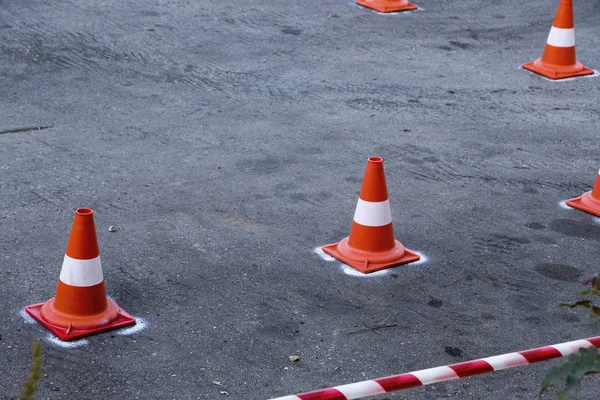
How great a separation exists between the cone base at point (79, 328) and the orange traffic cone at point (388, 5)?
297 inches

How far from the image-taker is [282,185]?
24.1 ft

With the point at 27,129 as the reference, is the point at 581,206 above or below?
above

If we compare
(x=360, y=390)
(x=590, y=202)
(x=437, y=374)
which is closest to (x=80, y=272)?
(x=360, y=390)

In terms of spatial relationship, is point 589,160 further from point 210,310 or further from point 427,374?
point 427,374

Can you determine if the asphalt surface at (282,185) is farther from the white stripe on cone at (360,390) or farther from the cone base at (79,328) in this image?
the white stripe on cone at (360,390)

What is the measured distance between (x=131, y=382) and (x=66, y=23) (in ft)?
23.2

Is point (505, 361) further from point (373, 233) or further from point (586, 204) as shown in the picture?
point (586, 204)

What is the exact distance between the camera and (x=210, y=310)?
557cm

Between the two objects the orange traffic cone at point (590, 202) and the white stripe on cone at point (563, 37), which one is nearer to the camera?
the orange traffic cone at point (590, 202)

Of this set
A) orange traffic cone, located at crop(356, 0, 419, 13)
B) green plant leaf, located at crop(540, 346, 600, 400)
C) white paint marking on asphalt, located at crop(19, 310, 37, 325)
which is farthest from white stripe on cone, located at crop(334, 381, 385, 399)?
orange traffic cone, located at crop(356, 0, 419, 13)

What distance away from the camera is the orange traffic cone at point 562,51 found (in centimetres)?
1011

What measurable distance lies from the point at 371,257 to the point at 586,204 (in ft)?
6.04

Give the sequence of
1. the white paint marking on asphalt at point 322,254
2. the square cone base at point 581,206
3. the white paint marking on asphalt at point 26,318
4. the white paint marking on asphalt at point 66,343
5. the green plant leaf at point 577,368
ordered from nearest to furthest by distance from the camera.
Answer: the green plant leaf at point 577,368, the white paint marking on asphalt at point 66,343, the white paint marking on asphalt at point 26,318, the white paint marking on asphalt at point 322,254, the square cone base at point 581,206

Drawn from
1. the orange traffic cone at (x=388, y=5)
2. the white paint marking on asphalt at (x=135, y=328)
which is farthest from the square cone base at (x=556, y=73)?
the white paint marking on asphalt at (x=135, y=328)
